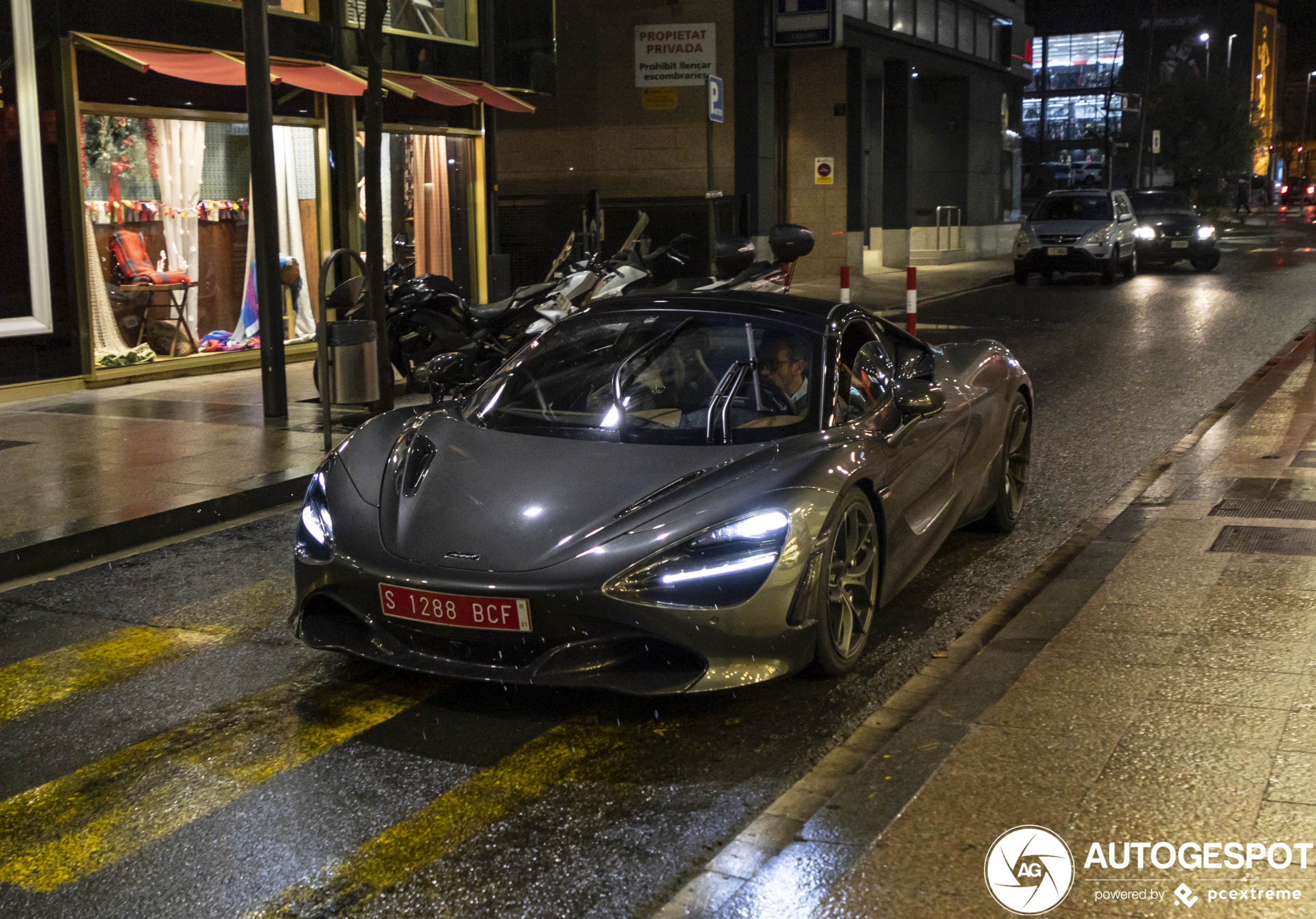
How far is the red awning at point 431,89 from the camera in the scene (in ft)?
53.1

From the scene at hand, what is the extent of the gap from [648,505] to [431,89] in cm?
1304

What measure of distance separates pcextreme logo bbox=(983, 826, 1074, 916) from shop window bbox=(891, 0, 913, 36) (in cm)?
3031

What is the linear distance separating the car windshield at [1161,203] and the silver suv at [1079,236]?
3170 mm

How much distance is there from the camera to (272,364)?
10.5m

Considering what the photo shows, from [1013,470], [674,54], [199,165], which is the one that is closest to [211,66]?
[199,165]

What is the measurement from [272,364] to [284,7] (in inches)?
242

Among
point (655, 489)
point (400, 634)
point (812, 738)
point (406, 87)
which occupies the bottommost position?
point (812, 738)

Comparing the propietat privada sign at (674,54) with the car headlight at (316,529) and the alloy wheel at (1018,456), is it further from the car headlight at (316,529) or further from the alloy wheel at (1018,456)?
the car headlight at (316,529)

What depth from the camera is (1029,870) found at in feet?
10.8

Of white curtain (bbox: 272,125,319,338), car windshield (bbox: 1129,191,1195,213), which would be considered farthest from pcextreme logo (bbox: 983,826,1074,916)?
car windshield (bbox: 1129,191,1195,213)

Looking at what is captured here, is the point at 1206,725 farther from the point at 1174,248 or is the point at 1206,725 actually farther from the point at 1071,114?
the point at 1071,114

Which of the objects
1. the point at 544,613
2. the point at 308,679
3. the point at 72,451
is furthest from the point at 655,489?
the point at 72,451

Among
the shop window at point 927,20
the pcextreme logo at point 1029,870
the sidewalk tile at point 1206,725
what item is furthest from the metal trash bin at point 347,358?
the shop window at point 927,20

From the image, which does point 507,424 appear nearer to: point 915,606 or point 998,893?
point 915,606
